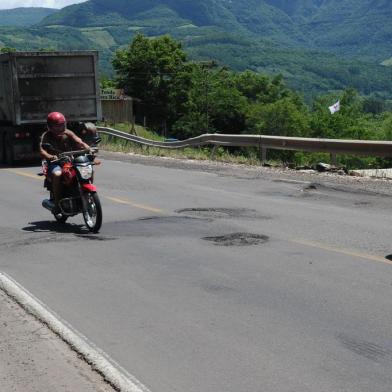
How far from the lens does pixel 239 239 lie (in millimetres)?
9141

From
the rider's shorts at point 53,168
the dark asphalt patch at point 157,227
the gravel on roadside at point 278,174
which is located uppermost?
the rider's shorts at point 53,168

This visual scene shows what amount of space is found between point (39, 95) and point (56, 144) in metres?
11.3

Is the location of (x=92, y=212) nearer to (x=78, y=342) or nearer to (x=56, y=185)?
(x=56, y=185)

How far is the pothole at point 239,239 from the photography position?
8.89 meters

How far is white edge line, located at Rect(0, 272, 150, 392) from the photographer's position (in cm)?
457

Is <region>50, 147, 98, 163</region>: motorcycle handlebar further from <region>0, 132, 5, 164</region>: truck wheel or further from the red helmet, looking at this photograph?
<region>0, 132, 5, 164</region>: truck wheel

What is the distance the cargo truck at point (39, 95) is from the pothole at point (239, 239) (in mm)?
12884

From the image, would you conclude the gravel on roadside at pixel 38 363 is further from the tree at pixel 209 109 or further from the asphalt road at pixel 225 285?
the tree at pixel 209 109

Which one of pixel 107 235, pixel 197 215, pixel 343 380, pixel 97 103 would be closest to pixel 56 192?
pixel 107 235

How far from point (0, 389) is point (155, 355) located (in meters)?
1.04

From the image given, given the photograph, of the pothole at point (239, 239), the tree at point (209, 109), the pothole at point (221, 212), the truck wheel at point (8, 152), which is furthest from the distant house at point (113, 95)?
the pothole at point (239, 239)

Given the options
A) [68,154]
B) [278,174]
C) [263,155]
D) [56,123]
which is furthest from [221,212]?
[263,155]

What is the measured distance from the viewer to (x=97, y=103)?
73.1ft

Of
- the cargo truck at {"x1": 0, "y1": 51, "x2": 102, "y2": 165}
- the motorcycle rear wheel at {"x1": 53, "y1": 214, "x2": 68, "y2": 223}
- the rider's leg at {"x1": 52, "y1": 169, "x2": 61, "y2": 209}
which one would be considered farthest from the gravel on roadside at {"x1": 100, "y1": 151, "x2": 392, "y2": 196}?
the rider's leg at {"x1": 52, "y1": 169, "x2": 61, "y2": 209}
